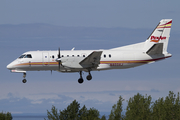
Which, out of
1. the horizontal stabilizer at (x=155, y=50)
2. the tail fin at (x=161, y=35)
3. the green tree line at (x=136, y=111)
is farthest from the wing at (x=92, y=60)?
the green tree line at (x=136, y=111)

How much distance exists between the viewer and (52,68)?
39812mm

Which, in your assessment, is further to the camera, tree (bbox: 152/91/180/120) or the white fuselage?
tree (bbox: 152/91/180/120)

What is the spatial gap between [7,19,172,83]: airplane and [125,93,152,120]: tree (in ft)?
74.3

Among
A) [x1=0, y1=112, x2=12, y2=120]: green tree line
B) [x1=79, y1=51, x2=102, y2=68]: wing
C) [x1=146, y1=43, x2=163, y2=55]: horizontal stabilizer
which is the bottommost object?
[x1=0, y1=112, x2=12, y2=120]: green tree line

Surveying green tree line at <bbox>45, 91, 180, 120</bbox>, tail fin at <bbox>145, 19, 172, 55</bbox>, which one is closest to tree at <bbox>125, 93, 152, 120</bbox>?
green tree line at <bbox>45, 91, 180, 120</bbox>

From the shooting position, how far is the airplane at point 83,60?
38.8 metres

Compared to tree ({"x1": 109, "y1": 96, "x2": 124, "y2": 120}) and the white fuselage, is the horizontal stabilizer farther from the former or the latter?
tree ({"x1": 109, "y1": 96, "x2": 124, "y2": 120})

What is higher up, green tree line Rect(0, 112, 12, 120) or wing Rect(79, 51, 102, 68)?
wing Rect(79, 51, 102, 68)

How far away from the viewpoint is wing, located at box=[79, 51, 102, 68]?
37.9 meters

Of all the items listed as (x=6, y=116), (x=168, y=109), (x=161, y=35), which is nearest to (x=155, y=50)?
(x=161, y=35)

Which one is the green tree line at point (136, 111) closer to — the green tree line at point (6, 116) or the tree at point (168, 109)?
the tree at point (168, 109)

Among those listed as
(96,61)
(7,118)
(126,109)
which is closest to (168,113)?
(126,109)

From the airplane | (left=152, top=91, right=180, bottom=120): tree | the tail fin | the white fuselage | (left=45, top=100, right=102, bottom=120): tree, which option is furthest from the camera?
(left=45, top=100, right=102, bottom=120): tree

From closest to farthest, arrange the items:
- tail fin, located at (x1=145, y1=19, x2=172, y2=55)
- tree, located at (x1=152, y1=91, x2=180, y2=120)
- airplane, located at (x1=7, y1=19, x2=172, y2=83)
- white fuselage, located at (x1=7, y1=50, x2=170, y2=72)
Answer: airplane, located at (x1=7, y1=19, x2=172, y2=83) < white fuselage, located at (x1=7, y1=50, x2=170, y2=72) < tail fin, located at (x1=145, y1=19, x2=172, y2=55) < tree, located at (x1=152, y1=91, x2=180, y2=120)
